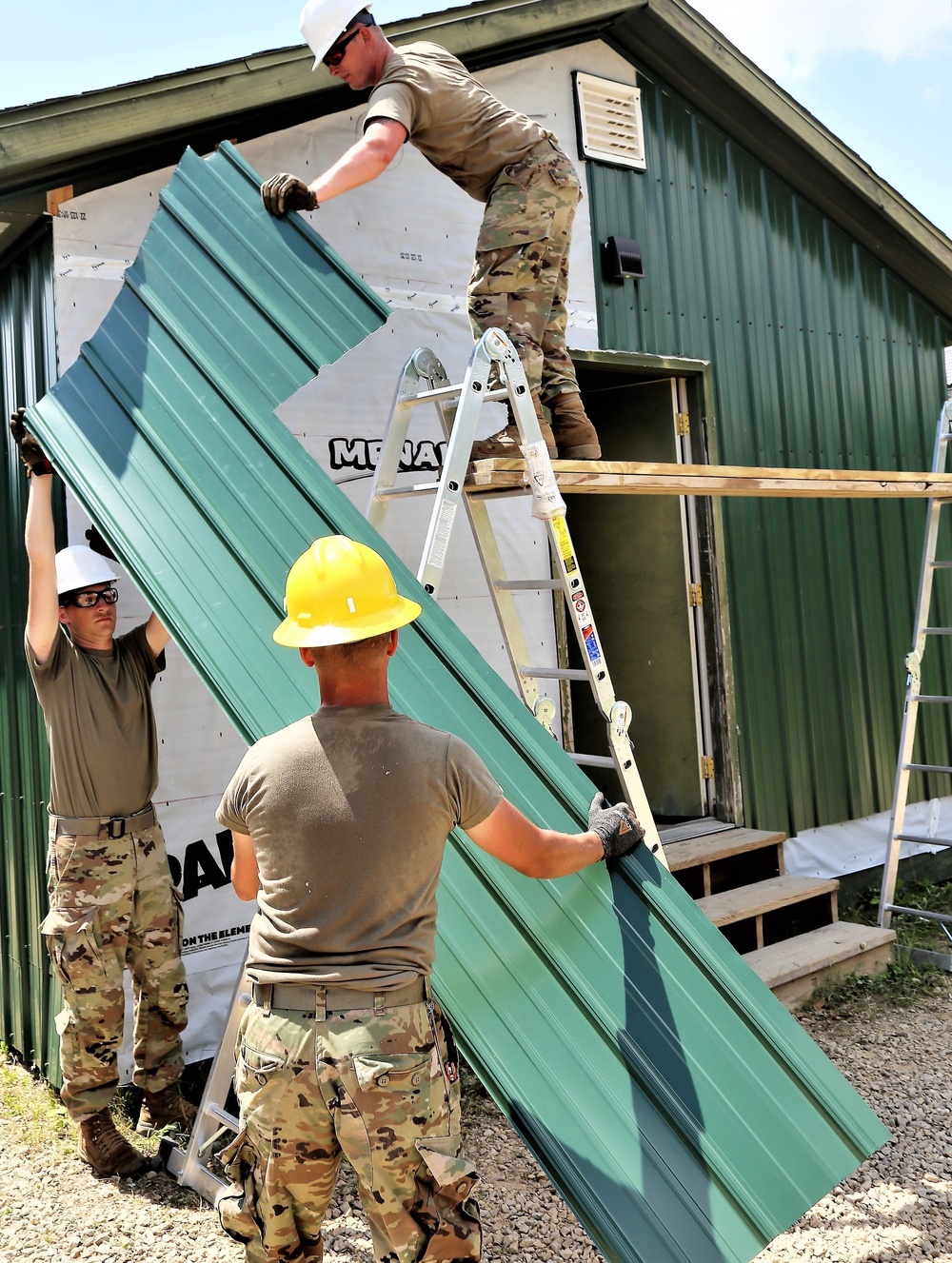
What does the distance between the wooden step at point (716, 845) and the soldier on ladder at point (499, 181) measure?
2.40 metres

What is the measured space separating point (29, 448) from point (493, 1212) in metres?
2.94

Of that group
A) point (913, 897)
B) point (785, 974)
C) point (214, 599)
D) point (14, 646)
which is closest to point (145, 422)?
point (214, 599)

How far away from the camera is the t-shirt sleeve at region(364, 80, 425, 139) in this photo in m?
3.27

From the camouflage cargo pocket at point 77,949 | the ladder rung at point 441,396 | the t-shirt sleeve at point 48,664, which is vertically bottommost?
the camouflage cargo pocket at point 77,949

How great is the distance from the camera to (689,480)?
147 inches

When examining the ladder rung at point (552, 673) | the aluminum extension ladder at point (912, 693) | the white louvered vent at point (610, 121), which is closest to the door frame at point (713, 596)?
the aluminum extension ladder at point (912, 693)

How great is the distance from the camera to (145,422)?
3.11 metres

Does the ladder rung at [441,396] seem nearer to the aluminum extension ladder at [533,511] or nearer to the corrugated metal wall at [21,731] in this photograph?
the aluminum extension ladder at [533,511]

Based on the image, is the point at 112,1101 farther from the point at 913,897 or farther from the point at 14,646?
the point at 913,897

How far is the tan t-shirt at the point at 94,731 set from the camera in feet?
11.5

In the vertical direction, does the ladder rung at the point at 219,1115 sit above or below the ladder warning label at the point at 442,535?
below

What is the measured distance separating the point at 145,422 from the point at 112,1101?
2.45 metres

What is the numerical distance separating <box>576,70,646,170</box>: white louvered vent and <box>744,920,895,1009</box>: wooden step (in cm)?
426

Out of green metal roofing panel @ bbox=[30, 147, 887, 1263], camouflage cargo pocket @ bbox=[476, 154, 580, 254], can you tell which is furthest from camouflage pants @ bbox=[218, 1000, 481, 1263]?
camouflage cargo pocket @ bbox=[476, 154, 580, 254]
